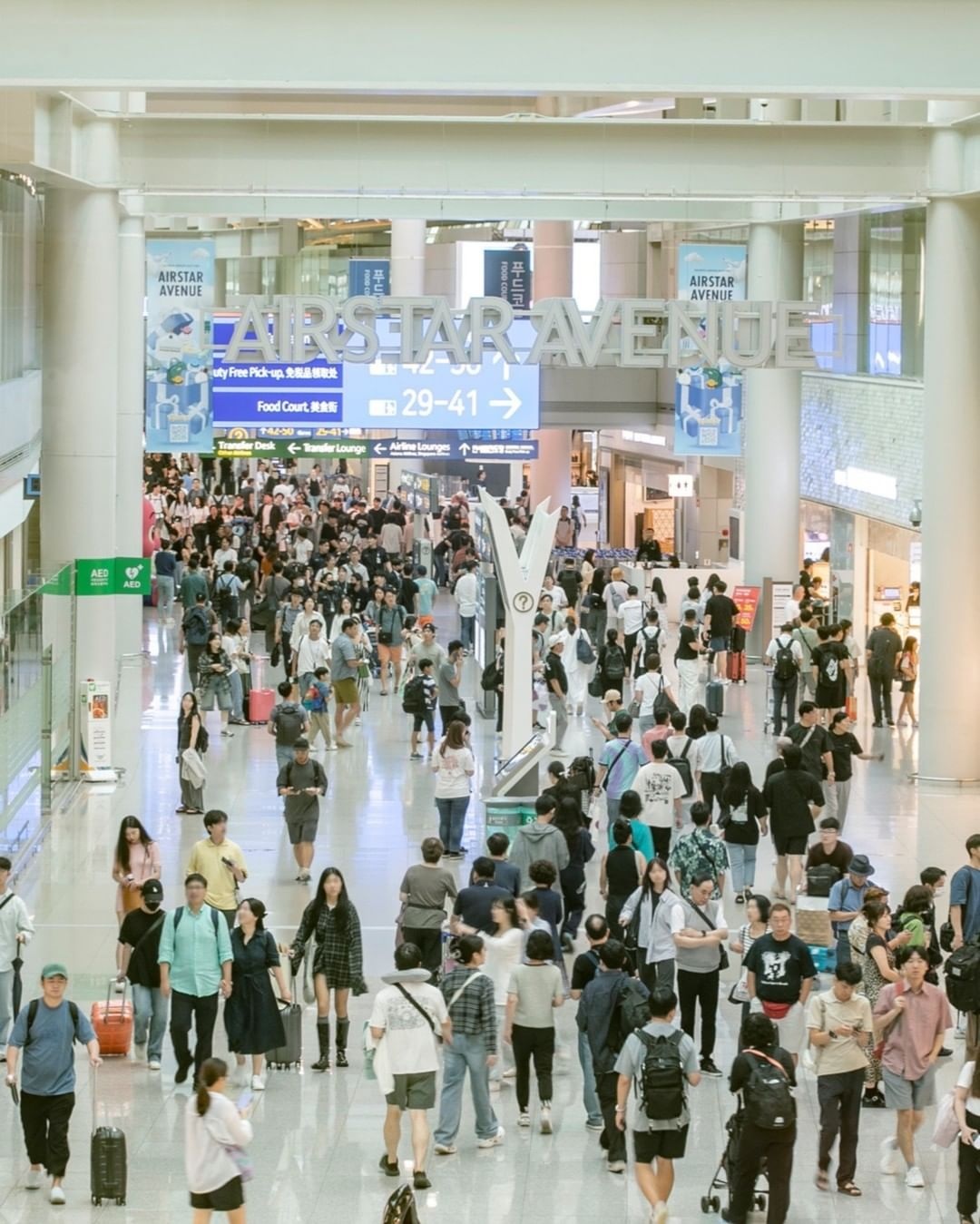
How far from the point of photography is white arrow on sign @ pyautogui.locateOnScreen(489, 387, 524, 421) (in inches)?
1223

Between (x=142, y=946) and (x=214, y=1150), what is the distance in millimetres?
3030

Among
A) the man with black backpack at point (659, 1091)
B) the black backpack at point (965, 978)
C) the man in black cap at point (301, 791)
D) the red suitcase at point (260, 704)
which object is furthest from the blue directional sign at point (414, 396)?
the man with black backpack at point (659, 1091)

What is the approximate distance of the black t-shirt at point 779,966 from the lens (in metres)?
11.0

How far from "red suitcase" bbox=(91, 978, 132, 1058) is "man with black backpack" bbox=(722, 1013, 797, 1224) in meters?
4.26

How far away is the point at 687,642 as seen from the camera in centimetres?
2491

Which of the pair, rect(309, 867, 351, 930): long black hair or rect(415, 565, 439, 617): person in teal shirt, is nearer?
rect(309, 867, 351, 930): long black hair

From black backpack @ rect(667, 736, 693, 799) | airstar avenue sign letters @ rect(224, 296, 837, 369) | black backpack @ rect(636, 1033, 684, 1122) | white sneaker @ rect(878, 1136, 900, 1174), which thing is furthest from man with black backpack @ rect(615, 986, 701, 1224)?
airstar avenue sign letters @ rect(224, 296, 837, 369)

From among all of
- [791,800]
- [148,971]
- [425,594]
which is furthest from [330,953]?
[425,594]

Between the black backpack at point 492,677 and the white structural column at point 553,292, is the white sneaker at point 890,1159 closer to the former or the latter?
the black backpack at point 492,677

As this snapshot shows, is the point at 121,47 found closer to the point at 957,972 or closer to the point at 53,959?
the point at 53,959

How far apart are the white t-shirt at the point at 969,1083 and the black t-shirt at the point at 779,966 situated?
1375 mm

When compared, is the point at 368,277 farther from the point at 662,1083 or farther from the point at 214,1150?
the point at 214,1150

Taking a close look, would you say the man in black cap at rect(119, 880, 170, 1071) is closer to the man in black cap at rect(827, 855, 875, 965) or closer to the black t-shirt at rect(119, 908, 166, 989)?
the black t-shirt at rect(119, 908, 166, 989)

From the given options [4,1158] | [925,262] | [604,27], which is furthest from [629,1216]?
[925,262]
